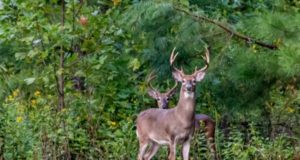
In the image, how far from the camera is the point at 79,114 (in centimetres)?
1251

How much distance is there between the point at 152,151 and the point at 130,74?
1.93m

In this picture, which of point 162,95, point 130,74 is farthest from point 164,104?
point 130,74

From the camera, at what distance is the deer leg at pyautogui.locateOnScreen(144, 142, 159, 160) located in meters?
11.6

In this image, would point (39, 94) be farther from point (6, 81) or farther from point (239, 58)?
point (239, 58)

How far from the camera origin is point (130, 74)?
44.0 ft

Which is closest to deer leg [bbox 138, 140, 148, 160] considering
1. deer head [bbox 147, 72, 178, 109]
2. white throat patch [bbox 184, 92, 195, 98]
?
white throat patch [bbox 184, 92, 195, 98]

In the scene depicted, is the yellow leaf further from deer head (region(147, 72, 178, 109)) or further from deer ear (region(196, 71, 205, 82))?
deer ear (region(196, 71, 205, 82))

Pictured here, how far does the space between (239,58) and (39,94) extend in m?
3.09

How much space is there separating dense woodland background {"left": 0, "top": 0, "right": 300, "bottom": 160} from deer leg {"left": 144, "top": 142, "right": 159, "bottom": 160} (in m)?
0.24

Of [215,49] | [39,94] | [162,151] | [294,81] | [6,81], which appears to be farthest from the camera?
[6,81]

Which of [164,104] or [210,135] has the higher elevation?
[210,135]

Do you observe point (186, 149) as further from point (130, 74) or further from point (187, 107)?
point (130, 74)

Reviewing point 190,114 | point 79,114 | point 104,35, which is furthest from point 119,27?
point 190,114

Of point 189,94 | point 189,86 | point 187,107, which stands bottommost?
point 187,107
